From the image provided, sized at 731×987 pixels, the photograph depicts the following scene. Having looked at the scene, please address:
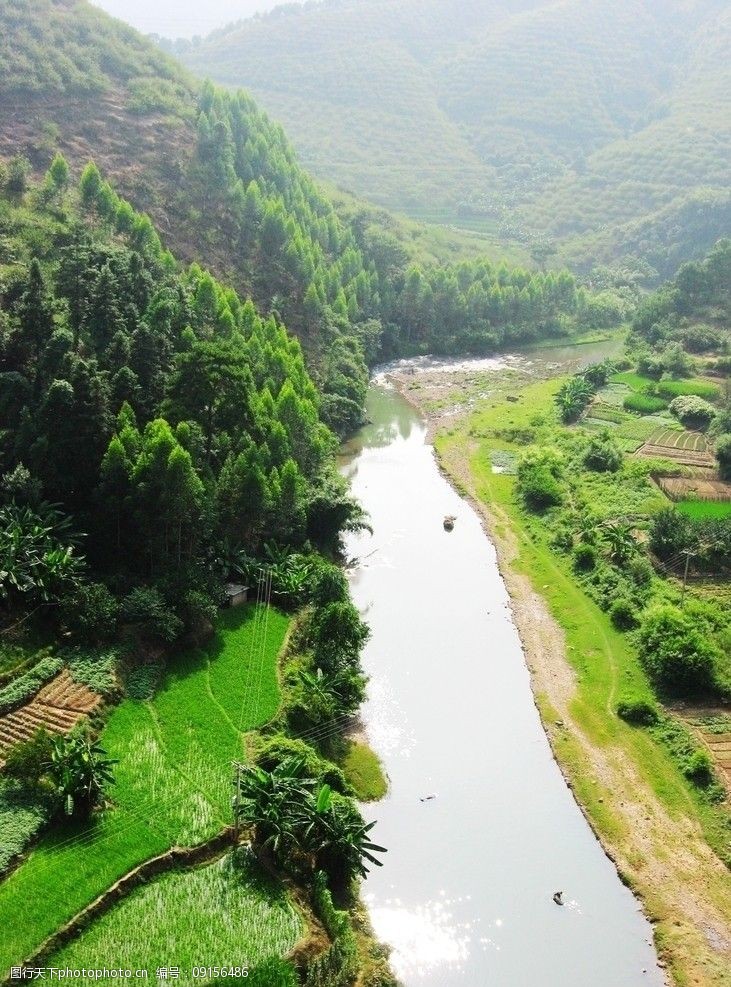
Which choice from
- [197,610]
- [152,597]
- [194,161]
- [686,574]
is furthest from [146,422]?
[194,161]

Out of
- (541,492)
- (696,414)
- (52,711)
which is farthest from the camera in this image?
(696,414)

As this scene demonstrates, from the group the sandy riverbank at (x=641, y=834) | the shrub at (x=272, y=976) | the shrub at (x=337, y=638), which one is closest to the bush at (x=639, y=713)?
the sandy riverbank at (x=641, y=834)

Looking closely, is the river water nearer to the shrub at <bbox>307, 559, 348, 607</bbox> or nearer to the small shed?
the shrub at <bbox>307, 559, 348, 607</bbox>

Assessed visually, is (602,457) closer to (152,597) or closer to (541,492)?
(541,492)

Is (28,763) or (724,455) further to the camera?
(724,455)

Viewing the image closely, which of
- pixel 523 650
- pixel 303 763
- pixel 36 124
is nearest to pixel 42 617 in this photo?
pixel 303 763

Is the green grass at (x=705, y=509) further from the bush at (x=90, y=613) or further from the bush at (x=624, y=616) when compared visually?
the bush at (x=90, y=613)
